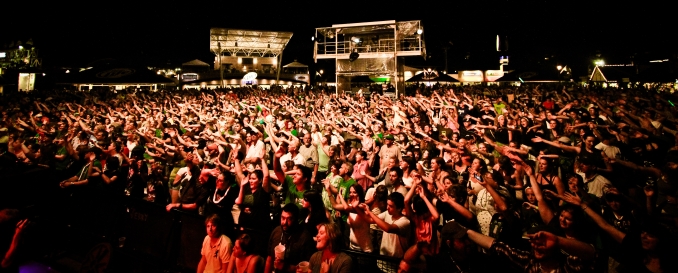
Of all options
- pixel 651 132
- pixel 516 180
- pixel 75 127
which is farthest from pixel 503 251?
pixel 75 127

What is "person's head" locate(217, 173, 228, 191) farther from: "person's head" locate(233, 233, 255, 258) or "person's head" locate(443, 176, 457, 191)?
"person's head" locate(443, 176, 457, 191)

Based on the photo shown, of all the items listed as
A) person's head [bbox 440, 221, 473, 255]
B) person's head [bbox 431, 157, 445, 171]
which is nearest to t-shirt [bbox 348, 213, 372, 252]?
person's head [bbox 440, 221, 473, 255]

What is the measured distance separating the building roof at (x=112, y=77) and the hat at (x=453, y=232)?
26115 mm

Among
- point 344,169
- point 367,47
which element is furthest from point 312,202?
point 367,47

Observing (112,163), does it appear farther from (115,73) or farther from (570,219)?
(115,73)

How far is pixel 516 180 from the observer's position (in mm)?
4977

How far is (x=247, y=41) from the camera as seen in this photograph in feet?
135

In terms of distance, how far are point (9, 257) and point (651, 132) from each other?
10100 mm

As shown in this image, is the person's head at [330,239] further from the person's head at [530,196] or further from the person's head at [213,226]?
the person's head at [530,196]

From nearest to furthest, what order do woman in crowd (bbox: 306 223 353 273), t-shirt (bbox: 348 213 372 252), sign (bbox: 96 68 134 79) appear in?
woman in crowd (bbox: 306 223 353 273), t-shirt (bbox: 348 213 372 252), sign (bbox: 96 68 134 79)

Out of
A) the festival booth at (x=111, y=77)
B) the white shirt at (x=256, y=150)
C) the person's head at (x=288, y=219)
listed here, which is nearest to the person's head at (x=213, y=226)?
the person's head at (x=288, y=219)

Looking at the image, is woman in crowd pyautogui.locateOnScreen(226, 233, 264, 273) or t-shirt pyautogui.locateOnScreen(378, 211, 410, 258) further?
t-shirt pyautogui.locateOnScreen(378, 211, 410, 258)

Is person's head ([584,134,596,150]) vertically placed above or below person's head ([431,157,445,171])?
above

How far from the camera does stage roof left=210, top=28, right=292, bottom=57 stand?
121 feet
